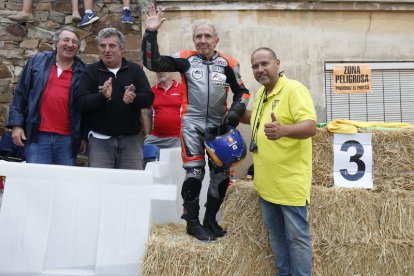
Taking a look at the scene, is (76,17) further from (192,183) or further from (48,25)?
(192,183)

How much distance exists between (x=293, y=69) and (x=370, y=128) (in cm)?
237

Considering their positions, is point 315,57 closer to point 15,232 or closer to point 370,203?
point 370,203

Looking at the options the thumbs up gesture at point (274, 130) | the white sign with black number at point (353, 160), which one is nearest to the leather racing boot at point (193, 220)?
the thumbs up gesture at point (274, 130)

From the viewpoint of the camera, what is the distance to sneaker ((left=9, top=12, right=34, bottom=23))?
5582mm

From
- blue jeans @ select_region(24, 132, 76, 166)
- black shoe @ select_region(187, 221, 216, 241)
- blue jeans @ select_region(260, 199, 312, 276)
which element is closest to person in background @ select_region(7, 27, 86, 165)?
blue jeans @ select_region(24, 132, 76, 166)

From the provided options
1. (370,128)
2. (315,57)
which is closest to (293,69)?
(315,57)

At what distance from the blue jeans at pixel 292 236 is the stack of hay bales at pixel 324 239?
0.18 metres

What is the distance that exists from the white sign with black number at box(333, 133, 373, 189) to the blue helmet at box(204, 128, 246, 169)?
3.64ft

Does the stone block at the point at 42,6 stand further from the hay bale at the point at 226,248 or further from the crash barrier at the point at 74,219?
the hay bale at the point at 226,248

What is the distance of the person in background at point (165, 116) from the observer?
489 centimetres

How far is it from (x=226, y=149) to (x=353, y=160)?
1.34 meters

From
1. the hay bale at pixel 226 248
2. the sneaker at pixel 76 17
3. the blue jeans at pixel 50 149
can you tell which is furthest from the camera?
the sneaker at pixel 76 17

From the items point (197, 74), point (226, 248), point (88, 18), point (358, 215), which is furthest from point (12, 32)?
point (358, 215)

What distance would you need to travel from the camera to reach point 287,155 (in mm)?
2834
